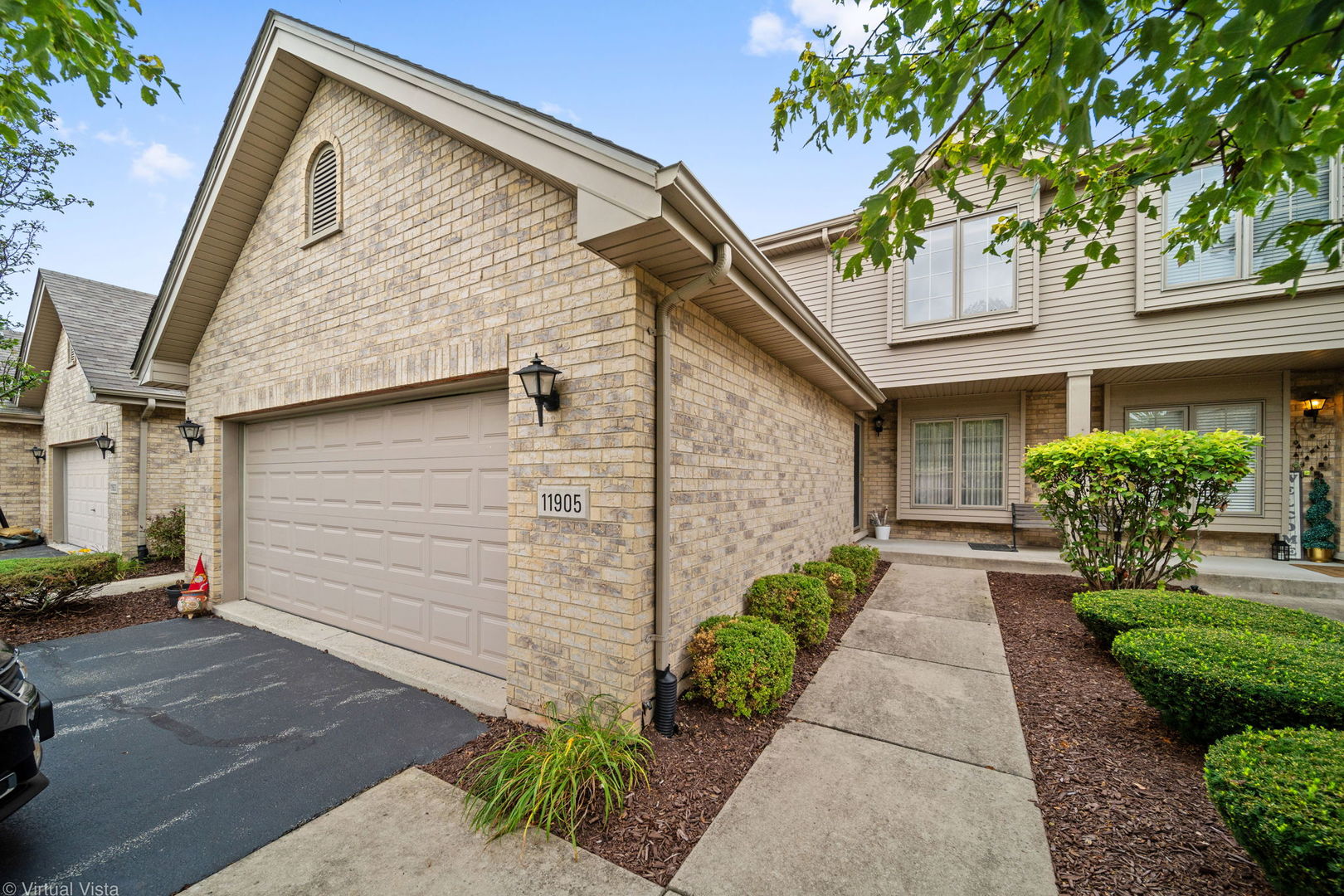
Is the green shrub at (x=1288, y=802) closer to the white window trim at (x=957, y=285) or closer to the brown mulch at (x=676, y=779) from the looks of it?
the brown mulch at (x=676, y=779)

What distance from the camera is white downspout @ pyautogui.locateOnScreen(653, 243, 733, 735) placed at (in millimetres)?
3230

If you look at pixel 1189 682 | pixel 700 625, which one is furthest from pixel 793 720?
pixel 1189 682

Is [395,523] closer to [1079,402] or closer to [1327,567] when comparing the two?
[1079,402]

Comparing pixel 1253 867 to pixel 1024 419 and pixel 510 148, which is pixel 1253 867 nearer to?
pixel 510 148

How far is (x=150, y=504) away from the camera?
364 inches

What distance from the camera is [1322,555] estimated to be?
7.89m

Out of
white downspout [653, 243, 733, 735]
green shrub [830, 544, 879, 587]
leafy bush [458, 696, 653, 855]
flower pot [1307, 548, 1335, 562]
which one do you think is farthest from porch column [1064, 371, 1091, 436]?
leafy bush [458, 696, 653, 855]

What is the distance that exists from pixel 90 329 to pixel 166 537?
206 inches

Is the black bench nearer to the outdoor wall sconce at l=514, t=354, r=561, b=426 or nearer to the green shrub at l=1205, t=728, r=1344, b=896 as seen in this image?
the green shrub at l=1205, t=728, r=1344, b=896

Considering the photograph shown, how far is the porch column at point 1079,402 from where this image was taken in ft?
26.5

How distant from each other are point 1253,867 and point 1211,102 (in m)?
3.21

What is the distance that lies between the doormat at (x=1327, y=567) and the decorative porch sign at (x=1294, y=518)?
34 cm

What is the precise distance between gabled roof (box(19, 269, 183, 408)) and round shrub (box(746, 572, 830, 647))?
1107 cm

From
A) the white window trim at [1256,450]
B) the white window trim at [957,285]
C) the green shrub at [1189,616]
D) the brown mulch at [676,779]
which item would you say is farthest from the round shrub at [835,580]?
the white window trim at [1256,450]
